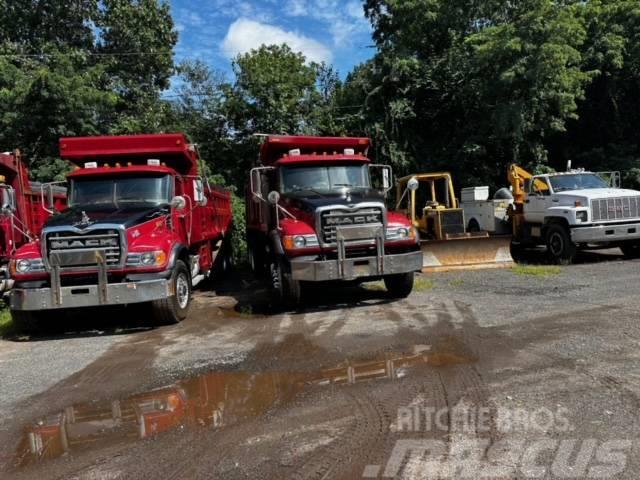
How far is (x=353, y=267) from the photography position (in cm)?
851

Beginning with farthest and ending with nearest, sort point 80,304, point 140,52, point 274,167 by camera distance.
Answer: point 140,52
point 274,167
point 80,304

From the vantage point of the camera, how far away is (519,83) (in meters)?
20.1

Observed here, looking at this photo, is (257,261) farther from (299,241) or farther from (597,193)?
(597,193)

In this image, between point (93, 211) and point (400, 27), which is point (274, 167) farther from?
point (400, 27)

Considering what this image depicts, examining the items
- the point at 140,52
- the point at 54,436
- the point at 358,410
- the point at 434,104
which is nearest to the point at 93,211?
the point at 54,436

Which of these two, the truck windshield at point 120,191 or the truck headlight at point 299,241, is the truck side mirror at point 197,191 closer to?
the truck windshield at point 120,191

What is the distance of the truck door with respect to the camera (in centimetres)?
1388

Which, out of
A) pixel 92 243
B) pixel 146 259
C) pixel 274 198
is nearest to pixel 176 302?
pixel 146 259

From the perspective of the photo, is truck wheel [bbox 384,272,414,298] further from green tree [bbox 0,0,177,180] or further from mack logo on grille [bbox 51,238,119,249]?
green tree [bbox 0,0,177,180]

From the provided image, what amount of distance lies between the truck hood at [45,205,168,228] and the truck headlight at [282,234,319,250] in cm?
204

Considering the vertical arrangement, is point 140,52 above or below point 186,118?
above

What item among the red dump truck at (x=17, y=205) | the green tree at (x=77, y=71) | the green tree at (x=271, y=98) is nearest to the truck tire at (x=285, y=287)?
the red dump truck at (x=17, y=205)

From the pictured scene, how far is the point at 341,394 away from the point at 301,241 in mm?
3956

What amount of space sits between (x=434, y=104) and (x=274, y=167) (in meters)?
15.4
